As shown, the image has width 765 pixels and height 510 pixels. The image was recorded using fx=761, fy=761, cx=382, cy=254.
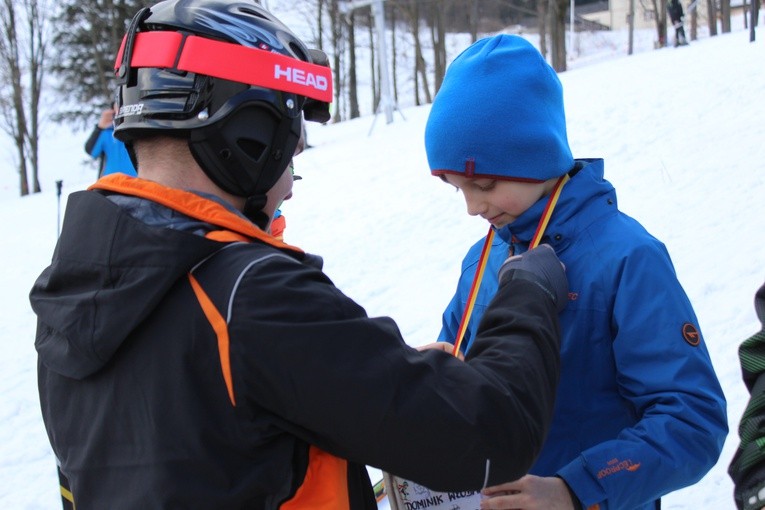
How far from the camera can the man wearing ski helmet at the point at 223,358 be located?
A: 1374 mm

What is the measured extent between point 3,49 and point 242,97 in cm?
3061

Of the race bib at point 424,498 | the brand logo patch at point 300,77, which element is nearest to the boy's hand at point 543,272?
the race bib at point 424,498

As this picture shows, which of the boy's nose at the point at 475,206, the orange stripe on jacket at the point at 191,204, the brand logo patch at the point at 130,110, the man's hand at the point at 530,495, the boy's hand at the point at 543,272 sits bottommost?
the man's hand at the point at 530,495

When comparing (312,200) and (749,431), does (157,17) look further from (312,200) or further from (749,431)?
(312,200)

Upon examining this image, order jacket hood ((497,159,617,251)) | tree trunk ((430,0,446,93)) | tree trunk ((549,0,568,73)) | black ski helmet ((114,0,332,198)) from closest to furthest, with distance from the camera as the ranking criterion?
black ski helmet ((114,0,332,198)) < jacket hood ((497,159,617,251)) < tree trunk ((549,0,568,73)) < tree trunk ((430,0,446,93))

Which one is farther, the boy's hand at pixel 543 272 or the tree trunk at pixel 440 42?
the tree trunk at pixel 440 42

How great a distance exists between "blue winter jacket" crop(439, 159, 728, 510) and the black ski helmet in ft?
2.68

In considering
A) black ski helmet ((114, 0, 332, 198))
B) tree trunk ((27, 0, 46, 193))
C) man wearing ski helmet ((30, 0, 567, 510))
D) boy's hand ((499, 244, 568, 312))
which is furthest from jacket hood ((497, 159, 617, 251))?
tree trunk ((27, 0, 46, 193))

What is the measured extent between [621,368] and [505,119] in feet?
2.48

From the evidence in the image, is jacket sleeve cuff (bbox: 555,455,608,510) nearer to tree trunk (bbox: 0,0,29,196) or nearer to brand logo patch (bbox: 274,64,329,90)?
brand logo patch (bbox: 274,64,329,90)

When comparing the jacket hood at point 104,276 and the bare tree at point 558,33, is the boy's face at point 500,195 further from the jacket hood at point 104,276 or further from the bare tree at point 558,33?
the bare tree at point 558,33

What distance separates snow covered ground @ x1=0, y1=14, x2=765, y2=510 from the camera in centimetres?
570

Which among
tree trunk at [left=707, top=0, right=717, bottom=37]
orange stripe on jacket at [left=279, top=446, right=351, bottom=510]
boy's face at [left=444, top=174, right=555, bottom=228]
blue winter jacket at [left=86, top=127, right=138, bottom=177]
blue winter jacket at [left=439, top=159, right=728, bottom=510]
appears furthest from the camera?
tree trunk at [left=707, top=0, right=717, bottom=37]

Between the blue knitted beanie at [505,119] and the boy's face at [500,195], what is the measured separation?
0.16 feet
